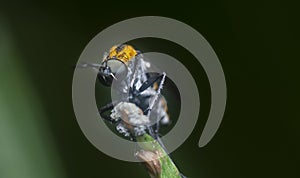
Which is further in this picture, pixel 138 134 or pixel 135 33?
pixel 135 33

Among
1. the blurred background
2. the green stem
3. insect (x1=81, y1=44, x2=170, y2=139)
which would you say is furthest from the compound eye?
the green stem

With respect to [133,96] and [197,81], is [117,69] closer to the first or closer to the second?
[133,96]

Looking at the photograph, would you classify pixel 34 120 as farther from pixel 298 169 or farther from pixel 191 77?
pixel 298 169

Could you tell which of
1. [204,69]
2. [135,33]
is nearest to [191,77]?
[204,69]

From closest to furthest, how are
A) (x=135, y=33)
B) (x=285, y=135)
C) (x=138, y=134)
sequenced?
(x=138, y=134) < (x=285, y=135) < (x=135, y=33)

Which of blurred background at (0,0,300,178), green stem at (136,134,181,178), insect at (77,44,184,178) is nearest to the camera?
green stem at (136,134,181,178)

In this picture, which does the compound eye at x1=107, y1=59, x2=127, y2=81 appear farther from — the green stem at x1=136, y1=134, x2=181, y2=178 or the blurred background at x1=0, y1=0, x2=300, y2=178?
the green stem at x1=136, y1=134, x2=181, y2=178

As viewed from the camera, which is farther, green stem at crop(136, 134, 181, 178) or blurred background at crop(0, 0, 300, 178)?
blurred background at crop(0, 0, 300, 178)
